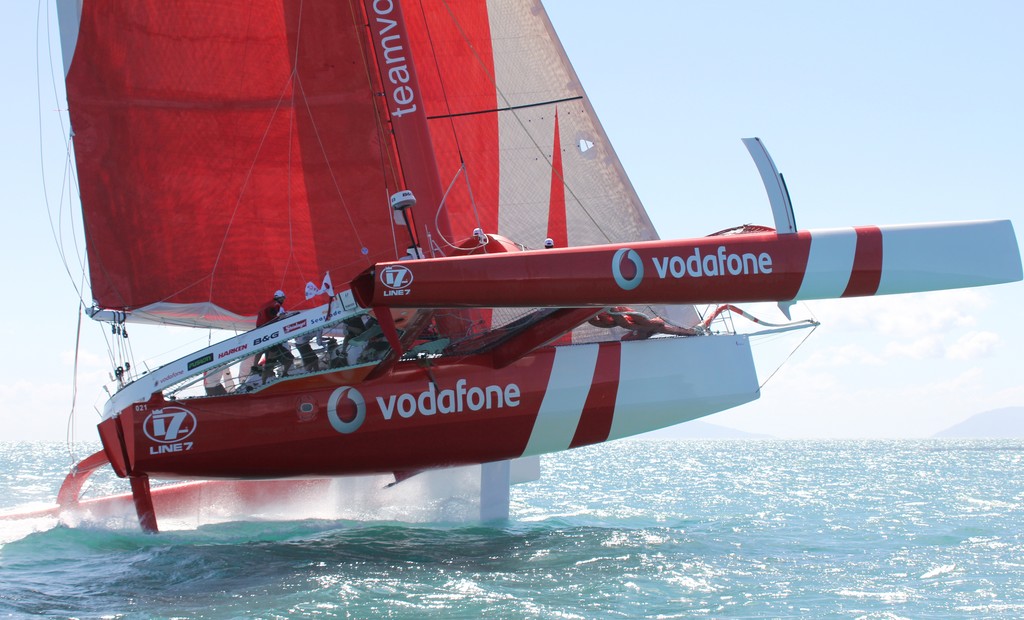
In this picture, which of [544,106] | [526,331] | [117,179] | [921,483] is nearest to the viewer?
[526,331]

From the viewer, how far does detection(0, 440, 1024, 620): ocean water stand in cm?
598

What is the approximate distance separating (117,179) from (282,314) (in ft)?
10.0

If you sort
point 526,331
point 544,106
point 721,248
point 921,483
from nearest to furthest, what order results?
point 721,248 < point 526,331 < point 544,106 < point 921,483

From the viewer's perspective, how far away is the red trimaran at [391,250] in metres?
6.91

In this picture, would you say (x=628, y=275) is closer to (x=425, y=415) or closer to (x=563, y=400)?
(x=563, y=400)

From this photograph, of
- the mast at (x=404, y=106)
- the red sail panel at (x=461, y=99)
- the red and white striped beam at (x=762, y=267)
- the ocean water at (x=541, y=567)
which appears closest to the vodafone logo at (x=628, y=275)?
the red and white striped beam at (x=762, y=267)

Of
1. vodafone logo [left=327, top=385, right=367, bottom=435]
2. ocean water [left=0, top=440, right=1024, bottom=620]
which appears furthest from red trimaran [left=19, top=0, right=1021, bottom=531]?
ocean water [left=0, top=440, right=1024, bottom=620]

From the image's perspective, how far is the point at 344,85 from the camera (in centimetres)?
962

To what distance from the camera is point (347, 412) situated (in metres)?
7.89

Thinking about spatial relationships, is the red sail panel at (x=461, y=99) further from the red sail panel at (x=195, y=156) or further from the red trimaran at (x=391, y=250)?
the red sail panel at (x=195, y=156)

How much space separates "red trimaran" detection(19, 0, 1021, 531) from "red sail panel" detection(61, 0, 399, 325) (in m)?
0.02

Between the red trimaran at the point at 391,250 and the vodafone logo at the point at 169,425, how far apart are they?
2 cm

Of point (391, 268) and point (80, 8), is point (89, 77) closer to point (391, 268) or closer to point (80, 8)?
point (80, 8)

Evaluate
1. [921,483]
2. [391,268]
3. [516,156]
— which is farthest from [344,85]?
[921,483]
